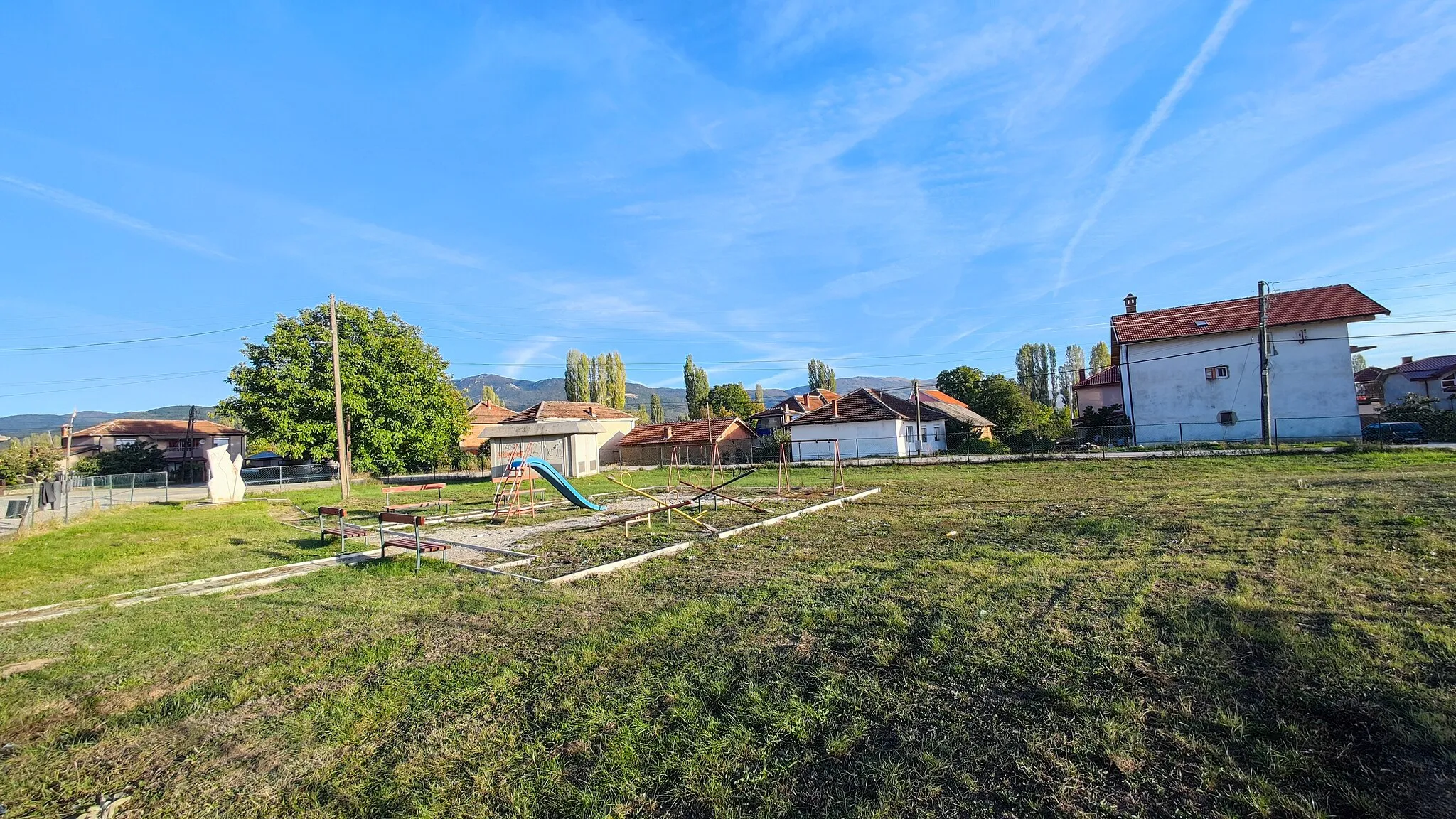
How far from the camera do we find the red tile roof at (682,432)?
151 feet

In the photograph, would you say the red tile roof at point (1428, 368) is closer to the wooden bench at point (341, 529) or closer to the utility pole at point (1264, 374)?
the utility pole at point (1264, 374)

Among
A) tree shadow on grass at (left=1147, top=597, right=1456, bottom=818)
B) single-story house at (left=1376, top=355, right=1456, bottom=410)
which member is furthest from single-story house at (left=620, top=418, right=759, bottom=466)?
single-story house at (left=1376, top=355, right=1456, bottom=410)

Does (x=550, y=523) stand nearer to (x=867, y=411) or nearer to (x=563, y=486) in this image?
(x=563, y=486)

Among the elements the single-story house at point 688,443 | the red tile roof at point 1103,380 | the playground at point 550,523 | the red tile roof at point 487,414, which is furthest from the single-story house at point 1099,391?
the red tile roof at point 487,414

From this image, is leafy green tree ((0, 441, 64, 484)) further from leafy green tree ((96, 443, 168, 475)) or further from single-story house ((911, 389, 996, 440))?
single-story house ((911, 389, 996, 440))

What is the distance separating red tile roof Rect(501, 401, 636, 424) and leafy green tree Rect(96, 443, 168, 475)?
2599cm

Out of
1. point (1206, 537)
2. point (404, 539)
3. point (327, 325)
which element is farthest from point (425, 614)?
point (327, 325)

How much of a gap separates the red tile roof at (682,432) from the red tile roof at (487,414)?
1397 cm

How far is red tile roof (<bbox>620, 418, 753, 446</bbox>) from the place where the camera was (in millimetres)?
46156

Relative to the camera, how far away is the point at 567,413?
4881 cm

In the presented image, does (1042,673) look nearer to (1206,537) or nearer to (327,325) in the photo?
(1206,537)

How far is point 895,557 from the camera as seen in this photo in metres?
8.03

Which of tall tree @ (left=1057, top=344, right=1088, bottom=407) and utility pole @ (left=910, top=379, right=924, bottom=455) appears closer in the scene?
utility pole @ (left=910, top=379, right=924, bottom=455)

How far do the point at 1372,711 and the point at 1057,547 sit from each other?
5071mm
